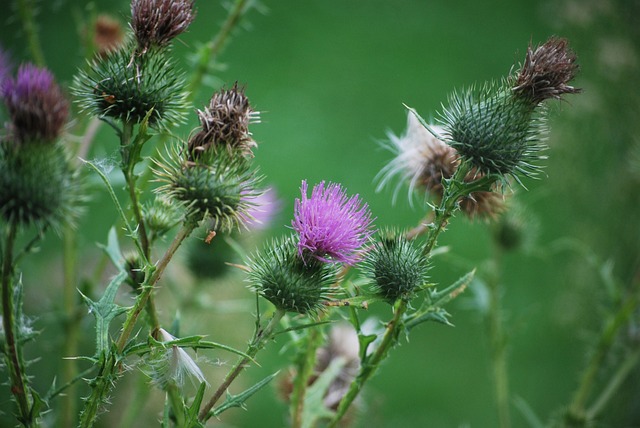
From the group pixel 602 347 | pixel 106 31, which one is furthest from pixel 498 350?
pixel 106 31

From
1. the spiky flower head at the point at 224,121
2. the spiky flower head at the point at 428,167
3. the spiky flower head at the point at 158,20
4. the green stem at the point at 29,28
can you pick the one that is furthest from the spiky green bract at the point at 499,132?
the green stem at the point at 29,28

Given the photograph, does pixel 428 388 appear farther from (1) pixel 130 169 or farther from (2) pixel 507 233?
(1) pixel 130 169

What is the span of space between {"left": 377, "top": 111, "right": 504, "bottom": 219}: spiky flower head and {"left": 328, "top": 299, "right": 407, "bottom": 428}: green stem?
509mm

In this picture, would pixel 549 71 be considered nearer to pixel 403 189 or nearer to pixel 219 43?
pixel 219 43

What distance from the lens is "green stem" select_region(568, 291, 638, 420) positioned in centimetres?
231

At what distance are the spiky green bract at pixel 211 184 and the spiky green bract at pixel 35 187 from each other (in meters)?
0.22

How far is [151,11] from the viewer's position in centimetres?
162

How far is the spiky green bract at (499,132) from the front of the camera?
5.65ft

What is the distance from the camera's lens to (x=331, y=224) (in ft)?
5.30

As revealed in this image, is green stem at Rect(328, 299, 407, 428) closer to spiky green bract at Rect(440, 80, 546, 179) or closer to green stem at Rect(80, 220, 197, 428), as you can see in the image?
spiky green bract at Rect(440, 80, 546, 179)

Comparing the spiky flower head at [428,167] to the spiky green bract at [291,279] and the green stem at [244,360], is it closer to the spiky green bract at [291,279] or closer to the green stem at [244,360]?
the spiky green bract at [291,279]

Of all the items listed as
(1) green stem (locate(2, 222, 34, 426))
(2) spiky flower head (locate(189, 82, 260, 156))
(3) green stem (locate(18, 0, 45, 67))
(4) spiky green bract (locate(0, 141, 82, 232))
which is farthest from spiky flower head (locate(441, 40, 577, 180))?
(3) green stem (locate(18, 0, 45, 67))

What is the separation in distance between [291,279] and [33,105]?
2.23 ft

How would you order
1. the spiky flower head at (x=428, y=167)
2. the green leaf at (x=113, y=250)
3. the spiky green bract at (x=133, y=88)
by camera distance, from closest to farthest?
the spiky green bract at (x=133, y=88), the green leaf at (x=113, y=250), the spiky flower head at (x=428, y=167)
